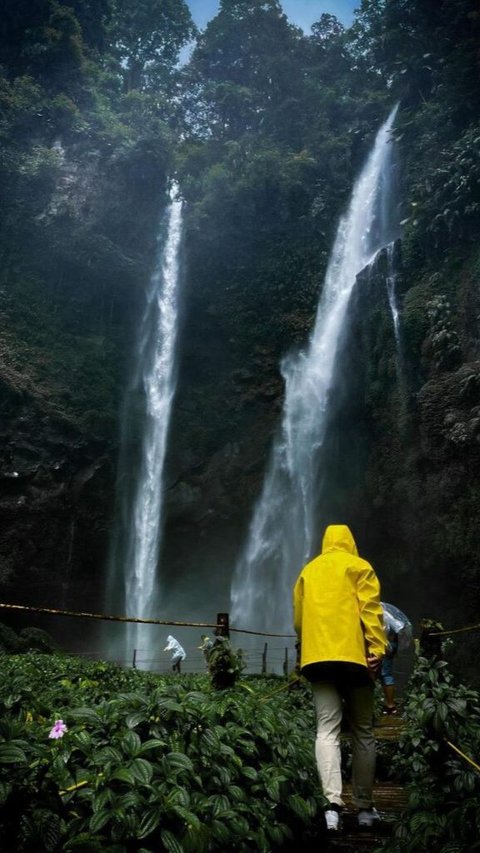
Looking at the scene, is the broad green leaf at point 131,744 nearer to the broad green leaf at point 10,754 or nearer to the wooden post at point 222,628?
the broad green leaf at point 10,754

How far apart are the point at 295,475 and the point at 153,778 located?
17.8 m

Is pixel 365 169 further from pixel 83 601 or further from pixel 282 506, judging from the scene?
pixel 83 601

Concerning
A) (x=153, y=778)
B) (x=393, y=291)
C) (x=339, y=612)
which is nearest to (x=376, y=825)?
(x=339, y=612)

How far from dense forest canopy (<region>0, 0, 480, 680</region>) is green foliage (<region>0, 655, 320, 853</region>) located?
1157 centimetres

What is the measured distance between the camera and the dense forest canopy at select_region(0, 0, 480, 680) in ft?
A: 51.8

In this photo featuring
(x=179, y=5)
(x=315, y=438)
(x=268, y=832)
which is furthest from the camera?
(x=179, y=5)

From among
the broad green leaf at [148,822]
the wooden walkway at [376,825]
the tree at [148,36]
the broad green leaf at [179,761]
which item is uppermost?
the tree at [148,36]

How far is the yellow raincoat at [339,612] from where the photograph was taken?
309cm

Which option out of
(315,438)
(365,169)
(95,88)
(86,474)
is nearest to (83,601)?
(86,474)

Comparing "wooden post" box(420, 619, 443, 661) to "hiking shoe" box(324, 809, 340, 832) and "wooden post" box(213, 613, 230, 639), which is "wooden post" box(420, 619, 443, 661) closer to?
"wooden post" box(213, 613, 230, 639)

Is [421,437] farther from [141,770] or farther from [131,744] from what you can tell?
[141,770]

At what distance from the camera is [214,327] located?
23.7m

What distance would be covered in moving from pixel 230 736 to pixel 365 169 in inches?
998

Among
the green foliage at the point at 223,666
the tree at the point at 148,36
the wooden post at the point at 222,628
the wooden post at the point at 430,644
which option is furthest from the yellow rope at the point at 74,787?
the tree at the point at 148,36
